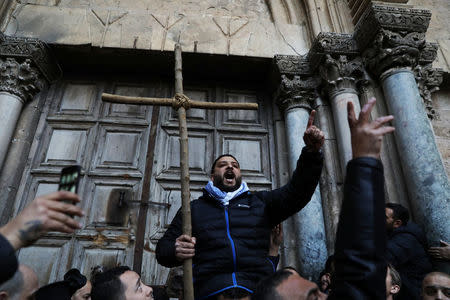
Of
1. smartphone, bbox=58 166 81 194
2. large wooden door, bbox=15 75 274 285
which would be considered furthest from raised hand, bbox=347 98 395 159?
large wooden door, bbox=15 75 274 285

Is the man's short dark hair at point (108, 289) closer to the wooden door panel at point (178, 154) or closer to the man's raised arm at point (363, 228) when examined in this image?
the man's raised arm at point (363, 228)

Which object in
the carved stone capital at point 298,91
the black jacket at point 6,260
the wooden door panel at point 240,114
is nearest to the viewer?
the black jacket at point 6,260

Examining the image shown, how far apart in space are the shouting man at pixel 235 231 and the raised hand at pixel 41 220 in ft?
4.08

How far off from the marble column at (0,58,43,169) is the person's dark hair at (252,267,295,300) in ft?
11.7

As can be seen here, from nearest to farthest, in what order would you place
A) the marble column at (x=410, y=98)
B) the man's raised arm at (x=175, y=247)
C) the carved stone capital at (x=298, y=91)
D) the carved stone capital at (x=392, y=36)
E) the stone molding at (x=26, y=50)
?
the man's raised arm at (x=175, y=247) → the marble column at (x=410, y=98) → the carved stone capital at (x=392, y=36) → the stone molding at (x=26, y=50) → the carved stone capital at (x=298, y=91)

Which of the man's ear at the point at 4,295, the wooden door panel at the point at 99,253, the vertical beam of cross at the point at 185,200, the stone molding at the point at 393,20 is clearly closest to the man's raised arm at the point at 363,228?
the vertical beam of cross at the point at 185,200

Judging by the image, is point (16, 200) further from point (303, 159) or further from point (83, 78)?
point (303, 159)

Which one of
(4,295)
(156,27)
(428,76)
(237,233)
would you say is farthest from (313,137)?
(156,27)

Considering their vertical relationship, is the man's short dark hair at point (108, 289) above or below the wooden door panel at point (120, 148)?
below

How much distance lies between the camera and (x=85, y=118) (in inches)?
176

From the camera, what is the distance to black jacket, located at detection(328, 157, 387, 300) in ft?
3.17

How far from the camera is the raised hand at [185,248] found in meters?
2.16

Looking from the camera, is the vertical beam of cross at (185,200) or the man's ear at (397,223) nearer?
the vertical beam of cross at (185,200)

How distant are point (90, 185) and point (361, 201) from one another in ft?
12.0
